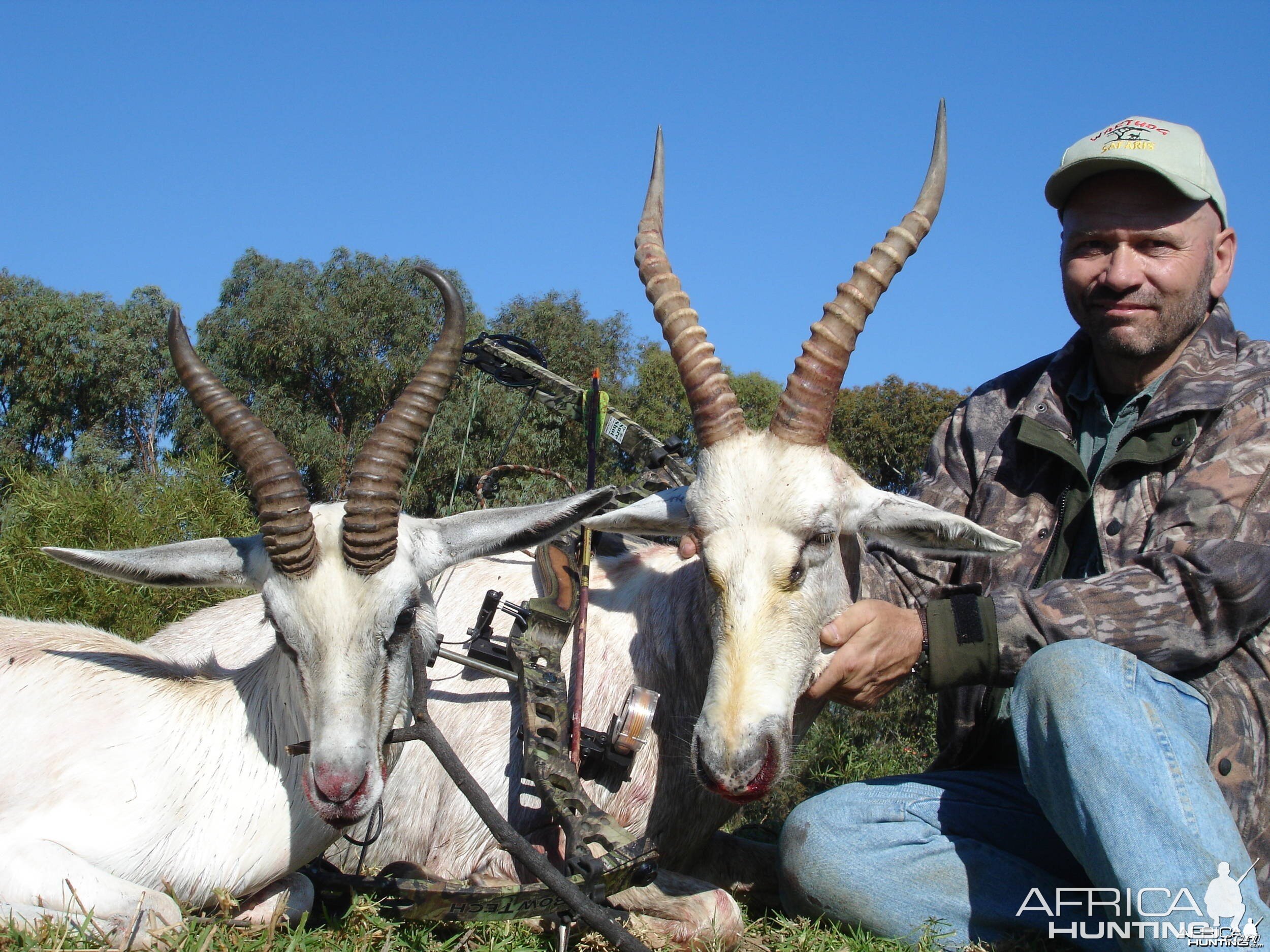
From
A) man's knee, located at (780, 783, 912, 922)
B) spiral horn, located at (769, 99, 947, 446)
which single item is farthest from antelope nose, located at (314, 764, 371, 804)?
spiral horn, located at (769, 99, 947, 446)

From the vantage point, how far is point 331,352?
2028 centimetres

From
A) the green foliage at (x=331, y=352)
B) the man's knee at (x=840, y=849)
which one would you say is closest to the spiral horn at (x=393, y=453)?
the man's knee at (x=840, y=849)

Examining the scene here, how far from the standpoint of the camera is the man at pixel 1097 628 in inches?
137

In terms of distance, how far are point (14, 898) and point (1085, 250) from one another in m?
4.86

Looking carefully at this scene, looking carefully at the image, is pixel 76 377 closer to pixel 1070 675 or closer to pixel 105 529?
pixel 105 529

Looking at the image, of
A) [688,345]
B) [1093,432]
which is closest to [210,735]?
[688,345]

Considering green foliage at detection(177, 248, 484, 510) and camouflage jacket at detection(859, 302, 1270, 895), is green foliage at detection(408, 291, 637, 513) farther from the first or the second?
camouflage jacket at detection(859, 302, 1270, 895)

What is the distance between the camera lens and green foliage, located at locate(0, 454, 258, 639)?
8375 millimetres

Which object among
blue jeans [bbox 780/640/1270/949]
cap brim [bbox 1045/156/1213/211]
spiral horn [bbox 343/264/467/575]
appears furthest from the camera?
cap brim [bbox 1045/156/1213/211]

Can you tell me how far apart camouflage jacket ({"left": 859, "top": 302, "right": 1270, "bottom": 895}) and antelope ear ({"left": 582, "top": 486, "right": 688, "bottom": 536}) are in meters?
0.99

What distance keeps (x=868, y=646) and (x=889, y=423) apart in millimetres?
18008

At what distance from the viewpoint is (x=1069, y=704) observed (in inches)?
140

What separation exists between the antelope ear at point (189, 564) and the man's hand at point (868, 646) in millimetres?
2164

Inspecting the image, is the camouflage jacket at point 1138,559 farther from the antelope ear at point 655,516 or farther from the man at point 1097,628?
the antelope ear at point 655,516
